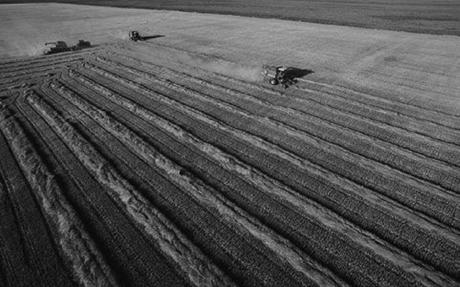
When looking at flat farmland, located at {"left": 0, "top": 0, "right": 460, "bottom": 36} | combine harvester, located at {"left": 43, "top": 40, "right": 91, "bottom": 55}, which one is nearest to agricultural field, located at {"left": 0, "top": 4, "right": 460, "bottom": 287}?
combine harvester, located at {"left": 43, "top": 40, "right": 91, "bottom": 55}

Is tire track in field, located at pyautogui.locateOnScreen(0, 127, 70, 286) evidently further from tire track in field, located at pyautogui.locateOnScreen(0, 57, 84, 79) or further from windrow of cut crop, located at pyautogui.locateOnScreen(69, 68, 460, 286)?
tire track in field, located at pyautogui.locateOnScreen(0, 57, 84, 79)

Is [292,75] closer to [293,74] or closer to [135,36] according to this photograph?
[293,74]

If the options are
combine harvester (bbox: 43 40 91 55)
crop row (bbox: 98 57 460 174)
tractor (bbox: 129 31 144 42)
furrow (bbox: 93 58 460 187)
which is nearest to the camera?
furrow (bbox: 93 58 460 187)

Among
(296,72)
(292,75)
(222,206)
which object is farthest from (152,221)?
(296,72)

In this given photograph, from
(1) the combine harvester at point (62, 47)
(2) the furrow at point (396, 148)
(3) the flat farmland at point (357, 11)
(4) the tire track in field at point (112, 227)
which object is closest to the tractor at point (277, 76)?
(2) the furrow at point (396, 148)

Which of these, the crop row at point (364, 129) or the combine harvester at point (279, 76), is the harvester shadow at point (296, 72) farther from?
the crop row at point (364, 129)

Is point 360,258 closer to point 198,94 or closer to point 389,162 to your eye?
point 389,162
